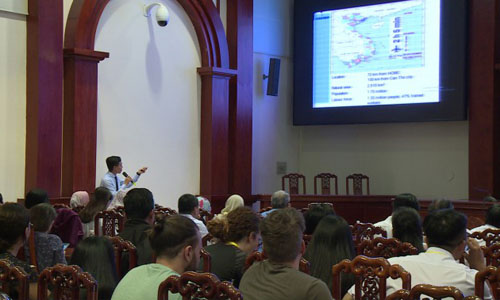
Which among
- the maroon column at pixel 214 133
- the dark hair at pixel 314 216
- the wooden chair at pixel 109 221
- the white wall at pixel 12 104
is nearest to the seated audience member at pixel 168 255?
the dark hair at pixel 314 216

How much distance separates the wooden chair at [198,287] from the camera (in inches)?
87.4

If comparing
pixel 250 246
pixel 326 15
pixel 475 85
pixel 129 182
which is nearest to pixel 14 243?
pixel 250 246

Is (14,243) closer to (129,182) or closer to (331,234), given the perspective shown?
(331,234)

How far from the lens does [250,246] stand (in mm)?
3633

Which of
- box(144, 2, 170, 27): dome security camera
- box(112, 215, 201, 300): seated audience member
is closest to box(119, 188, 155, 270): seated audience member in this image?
box(112, 215, 201, 300): seated audience member

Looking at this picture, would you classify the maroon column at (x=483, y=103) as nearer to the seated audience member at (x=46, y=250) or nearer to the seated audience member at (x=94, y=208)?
the seated audience member at (x=94, y=208)

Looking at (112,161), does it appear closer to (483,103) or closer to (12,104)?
(12,104)

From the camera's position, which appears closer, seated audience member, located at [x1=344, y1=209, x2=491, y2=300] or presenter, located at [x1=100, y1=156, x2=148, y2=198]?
seated audience member, located at [x1=344, y1=209, x2=491, y2=300]

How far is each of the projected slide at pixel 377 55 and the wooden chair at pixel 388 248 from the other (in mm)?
6757

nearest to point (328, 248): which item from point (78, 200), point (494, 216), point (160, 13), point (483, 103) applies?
point (494, 216)

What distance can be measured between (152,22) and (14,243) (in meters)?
6.50

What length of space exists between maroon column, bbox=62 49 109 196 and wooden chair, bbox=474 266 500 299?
652 centimetres

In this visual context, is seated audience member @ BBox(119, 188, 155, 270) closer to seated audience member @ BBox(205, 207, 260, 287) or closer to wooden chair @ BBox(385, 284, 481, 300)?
seated audience member @ BBox(205, 207, 260, 287)

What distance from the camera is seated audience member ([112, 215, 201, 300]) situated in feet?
A: 8.47
